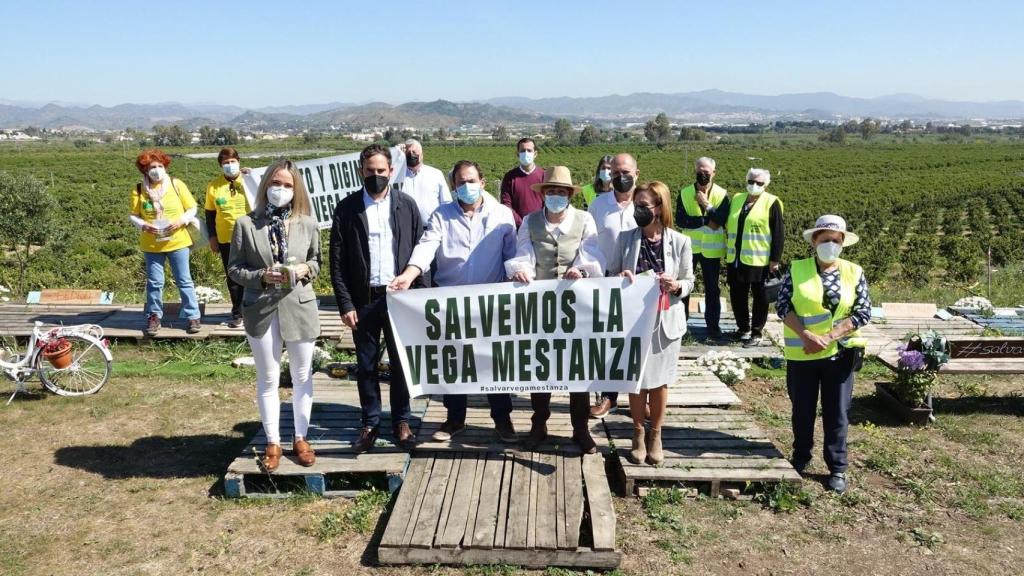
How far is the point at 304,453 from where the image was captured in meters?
4.94

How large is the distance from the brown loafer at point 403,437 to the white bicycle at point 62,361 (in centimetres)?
345

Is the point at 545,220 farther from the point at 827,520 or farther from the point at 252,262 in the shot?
the point at 827,520

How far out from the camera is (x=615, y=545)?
431 centimetres

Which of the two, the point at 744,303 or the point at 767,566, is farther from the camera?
the point at 744,303

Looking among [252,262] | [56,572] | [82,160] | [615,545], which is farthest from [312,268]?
[82,160]

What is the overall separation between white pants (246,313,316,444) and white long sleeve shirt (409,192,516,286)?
97cm

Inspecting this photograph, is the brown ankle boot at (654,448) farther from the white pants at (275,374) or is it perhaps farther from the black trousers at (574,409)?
the white pants at (275,374)

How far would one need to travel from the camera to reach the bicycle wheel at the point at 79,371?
267 inches

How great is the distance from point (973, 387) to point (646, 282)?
4.63 m

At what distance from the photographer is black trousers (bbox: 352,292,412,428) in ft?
16.0

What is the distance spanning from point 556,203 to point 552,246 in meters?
0.30

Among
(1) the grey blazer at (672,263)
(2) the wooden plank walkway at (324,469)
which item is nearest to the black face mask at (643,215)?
(1) the grey blazer at (672,263)

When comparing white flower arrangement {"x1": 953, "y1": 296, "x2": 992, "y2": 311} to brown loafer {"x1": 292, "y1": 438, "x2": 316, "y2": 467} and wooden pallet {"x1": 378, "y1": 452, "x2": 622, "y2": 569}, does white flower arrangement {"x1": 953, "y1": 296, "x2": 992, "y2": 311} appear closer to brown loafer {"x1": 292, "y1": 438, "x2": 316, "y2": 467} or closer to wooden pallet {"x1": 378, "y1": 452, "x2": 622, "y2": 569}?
wooden pallet {"x1": 378, "y1": 452, "x2": 622, "y2": 569}

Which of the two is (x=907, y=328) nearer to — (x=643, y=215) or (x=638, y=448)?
(x=638, y=448)
